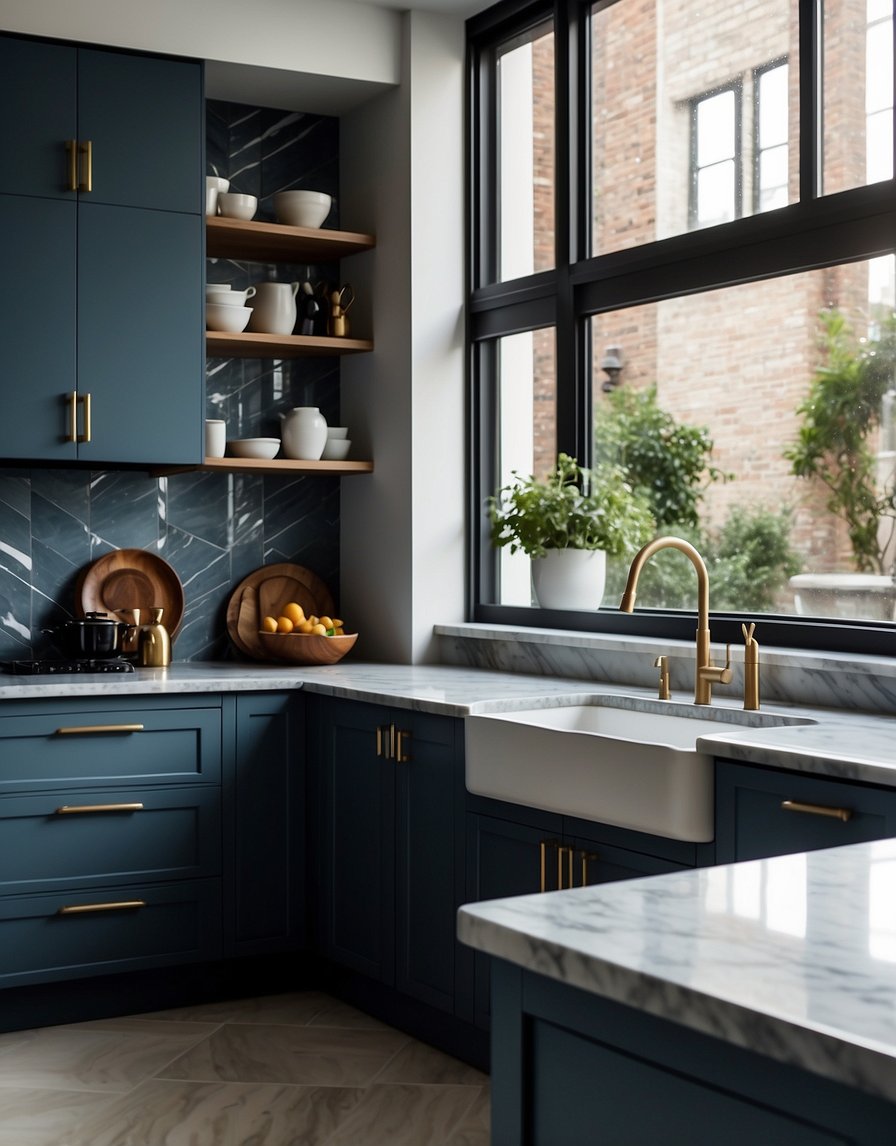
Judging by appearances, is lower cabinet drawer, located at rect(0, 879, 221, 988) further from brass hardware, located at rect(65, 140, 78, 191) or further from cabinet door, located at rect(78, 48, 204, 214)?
brass hardware, located at rect(65, 140, 78, 191)

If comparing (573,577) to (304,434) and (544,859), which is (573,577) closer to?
(304,434)

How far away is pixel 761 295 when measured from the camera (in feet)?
11.2

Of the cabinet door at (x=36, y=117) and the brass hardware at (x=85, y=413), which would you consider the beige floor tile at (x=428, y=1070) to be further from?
the cabinet door at (x=36, y=117)

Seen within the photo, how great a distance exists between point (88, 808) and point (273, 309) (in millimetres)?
1679

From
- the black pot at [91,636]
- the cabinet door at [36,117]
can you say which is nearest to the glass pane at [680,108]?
the cabinet door at [36,117]

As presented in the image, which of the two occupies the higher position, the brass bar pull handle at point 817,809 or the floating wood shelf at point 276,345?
the floating wood shelf at point 276,345

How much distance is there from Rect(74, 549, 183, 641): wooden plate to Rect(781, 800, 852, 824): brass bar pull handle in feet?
8.00

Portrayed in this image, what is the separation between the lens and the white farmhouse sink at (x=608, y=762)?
249 cm

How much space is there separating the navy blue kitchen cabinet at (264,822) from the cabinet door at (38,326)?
93 cm

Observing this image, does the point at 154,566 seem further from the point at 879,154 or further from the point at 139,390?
the point at 879,154

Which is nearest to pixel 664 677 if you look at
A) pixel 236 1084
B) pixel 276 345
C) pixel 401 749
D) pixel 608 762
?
pixel 608 762

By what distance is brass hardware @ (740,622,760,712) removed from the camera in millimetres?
2926

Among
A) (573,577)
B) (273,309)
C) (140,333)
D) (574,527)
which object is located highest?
(273,309)

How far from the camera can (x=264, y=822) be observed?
3.73 metres
